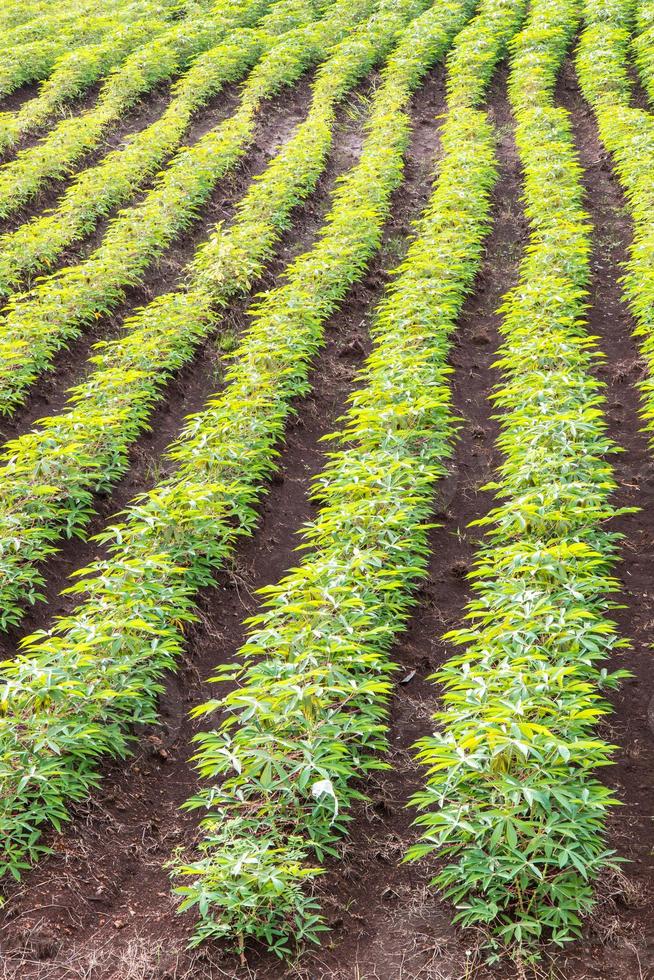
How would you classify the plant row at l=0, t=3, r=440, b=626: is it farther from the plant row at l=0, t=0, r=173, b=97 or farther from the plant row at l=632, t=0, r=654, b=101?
the plant row at l=0, t=0, r=173, b=97

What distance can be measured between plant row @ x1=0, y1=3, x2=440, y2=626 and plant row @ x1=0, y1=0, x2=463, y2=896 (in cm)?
44

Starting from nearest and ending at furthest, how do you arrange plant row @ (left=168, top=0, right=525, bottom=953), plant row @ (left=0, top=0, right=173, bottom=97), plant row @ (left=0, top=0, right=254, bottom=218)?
plant row @ (left=168, top=0, right=525, bottom=953) < plant row @ (left=0, top=0, right=254, bottom=218) < plant row @ (left=0, top=0, right=173, bottom=97)

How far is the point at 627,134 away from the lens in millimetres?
11938

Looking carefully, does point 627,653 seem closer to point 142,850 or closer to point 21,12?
point 142,850

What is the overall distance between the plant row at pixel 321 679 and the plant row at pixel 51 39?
1341cm

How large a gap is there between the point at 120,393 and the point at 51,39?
1534cm

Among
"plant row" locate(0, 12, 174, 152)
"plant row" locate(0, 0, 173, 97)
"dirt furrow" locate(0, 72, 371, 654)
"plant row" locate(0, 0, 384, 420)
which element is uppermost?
"plant row" locate(0, 0, 173, 97)

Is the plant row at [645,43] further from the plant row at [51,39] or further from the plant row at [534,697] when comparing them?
the plant row at [51,39]

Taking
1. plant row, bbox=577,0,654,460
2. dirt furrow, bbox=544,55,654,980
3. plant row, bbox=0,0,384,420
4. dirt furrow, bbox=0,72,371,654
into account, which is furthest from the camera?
plant row, bbox=0,0,384,420

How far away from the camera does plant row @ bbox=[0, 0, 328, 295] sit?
10.2 meters

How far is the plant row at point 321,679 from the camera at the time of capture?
11.2 feet

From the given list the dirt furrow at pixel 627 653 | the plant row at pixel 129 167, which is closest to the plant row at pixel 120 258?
the plant row at pixel 129 167

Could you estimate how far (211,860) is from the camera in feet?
11.6

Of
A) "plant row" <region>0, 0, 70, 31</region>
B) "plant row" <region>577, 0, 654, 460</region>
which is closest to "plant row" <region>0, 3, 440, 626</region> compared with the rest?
"plant row" <region>577, 0, 654, 460</region>
